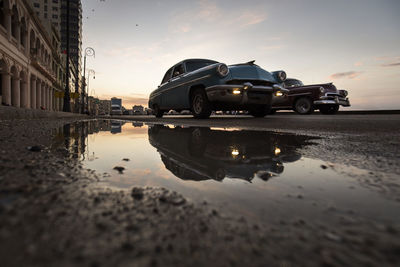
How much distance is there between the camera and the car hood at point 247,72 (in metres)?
5.94

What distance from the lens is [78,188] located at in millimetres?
822

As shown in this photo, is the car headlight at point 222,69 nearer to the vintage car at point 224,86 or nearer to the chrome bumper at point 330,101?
the vintage car at point 224,86

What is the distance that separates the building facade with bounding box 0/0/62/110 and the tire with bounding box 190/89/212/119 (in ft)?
49.7

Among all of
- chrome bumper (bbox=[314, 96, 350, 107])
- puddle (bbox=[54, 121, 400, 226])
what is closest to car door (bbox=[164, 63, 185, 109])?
puddle (bbox=[54, 121, 400, 226])

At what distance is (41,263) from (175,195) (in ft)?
1.44

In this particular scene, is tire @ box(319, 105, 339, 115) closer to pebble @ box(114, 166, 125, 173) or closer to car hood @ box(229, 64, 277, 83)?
car hood @ box(229, 64, 277, 83)

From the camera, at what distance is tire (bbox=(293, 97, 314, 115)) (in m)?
11.4

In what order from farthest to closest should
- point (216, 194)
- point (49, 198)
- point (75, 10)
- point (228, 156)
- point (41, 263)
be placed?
1. point (75, 10)
2. point (228, 156)
3. point (216, 194)
4. point (49, 198)
5. point (41, 263)

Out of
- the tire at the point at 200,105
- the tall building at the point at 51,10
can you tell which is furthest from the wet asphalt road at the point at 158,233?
the tall building at the point at 51,10

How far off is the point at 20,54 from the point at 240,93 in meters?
21.1

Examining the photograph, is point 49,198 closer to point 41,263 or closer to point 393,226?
point 41,263

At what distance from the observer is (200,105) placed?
22.4ft

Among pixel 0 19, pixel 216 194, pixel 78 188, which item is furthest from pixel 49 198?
pixel 0 19

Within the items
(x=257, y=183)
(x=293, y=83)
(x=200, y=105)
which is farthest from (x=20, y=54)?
(x=257, y=183)
